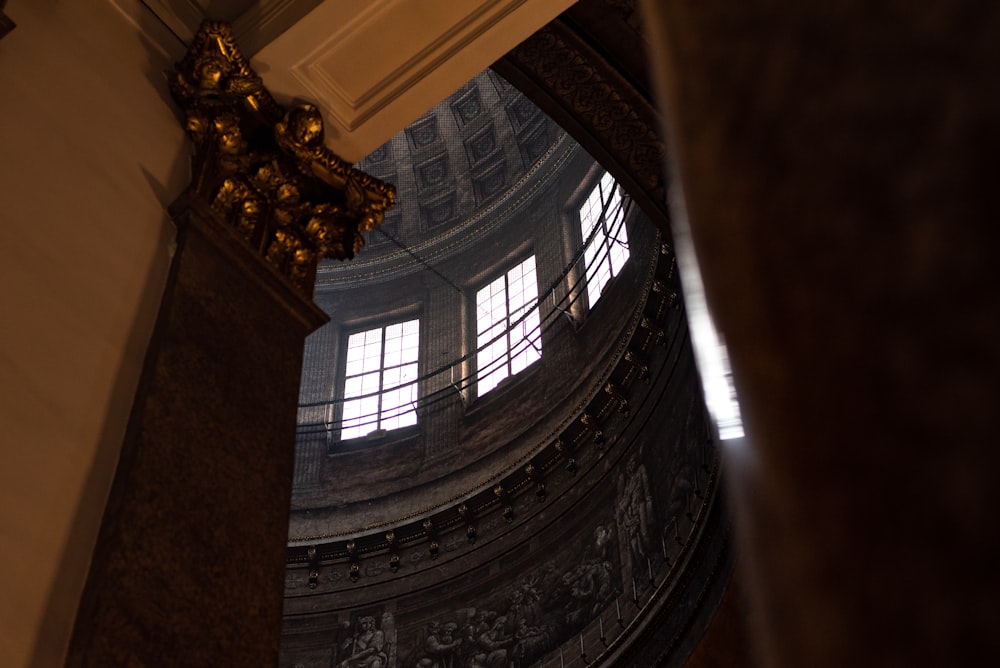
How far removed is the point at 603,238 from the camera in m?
12.2

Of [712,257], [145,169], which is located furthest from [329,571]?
[712,257]

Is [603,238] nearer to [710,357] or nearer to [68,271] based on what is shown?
[68,271]

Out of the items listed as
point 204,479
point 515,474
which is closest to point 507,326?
point 515,474

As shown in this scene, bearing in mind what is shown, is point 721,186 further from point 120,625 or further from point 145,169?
point 145,169

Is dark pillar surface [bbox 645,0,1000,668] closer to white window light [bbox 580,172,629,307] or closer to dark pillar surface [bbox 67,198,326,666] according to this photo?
dark pillar surface [bbox 67,198,326,666]

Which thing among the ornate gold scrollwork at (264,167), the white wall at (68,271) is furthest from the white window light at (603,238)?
the white wall at (68,271)

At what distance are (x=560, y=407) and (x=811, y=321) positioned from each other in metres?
11.4

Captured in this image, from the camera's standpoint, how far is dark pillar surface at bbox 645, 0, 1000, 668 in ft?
0.65

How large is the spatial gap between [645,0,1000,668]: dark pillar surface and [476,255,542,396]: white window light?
40.5 ft

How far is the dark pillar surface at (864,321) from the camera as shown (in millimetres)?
199

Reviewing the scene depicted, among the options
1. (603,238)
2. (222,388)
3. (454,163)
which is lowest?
(222,388)

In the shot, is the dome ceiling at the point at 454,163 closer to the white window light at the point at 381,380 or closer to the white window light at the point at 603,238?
the white window light at the point at 381,380

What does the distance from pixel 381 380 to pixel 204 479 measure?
11668mm

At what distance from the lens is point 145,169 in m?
3.39
